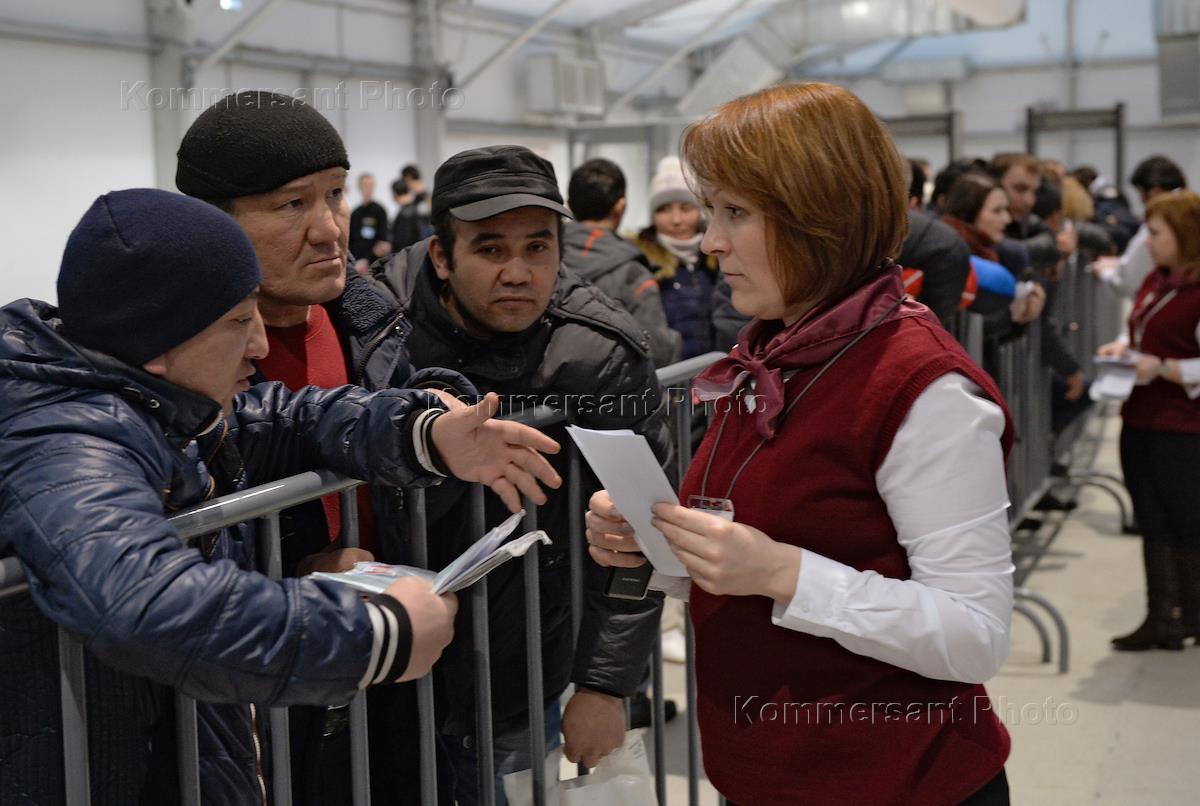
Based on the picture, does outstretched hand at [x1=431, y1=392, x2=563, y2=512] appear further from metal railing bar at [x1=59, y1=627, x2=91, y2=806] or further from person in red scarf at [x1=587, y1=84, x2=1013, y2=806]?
metal railing bar at [x1=59, y1=627, x2=91, y2=806]

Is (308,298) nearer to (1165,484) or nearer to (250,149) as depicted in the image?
(250,149)

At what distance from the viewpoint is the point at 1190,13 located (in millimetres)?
17109

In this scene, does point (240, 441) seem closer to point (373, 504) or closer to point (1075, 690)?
point (373, 504)

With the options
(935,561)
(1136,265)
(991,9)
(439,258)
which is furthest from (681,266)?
(991,9)

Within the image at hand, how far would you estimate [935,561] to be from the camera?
1.49 metres

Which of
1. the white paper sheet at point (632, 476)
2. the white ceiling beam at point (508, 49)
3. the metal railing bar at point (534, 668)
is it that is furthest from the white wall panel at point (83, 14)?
the white paper sheet at point (632, 476)

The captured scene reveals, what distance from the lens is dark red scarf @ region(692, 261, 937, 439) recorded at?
1.54 meters

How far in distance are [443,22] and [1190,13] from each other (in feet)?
33.5

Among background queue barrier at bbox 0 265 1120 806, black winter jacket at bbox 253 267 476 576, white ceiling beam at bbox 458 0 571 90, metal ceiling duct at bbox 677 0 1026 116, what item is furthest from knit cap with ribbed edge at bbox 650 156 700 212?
metal ceiling duct at bbox 677 0 1026 116

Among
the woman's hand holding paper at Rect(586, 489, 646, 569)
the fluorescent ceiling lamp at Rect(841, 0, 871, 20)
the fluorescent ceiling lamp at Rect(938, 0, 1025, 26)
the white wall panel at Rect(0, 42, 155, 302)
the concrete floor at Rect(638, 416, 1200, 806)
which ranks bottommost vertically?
the concrete floor at Rect(638, 416, 1200, 806)

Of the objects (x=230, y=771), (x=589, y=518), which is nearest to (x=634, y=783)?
(x=589, y=518)

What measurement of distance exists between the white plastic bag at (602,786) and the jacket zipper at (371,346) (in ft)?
2.27

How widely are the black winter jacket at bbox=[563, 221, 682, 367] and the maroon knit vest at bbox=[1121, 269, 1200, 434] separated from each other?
→ 1.74m

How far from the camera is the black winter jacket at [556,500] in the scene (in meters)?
2.11
